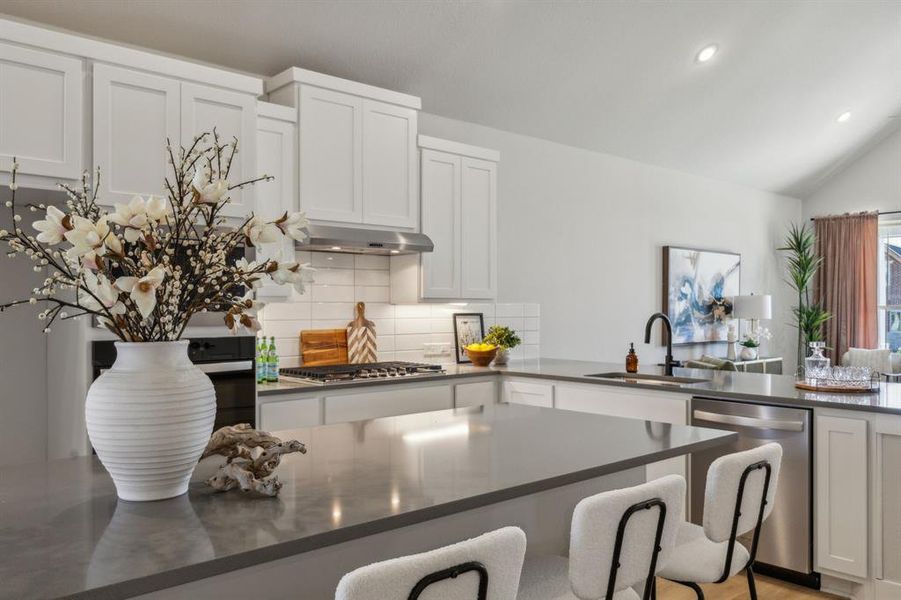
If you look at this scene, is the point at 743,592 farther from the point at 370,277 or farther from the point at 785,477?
the point at 370,277

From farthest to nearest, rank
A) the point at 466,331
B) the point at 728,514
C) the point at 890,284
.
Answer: the point at 890,284, the point at 466,331, the point at 728,514

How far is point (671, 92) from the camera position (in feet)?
18.4

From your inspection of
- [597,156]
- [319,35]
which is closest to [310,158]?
[319,35]

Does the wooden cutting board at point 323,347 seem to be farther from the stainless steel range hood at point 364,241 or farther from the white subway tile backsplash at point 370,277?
the stainless steel range hood at point 364,241

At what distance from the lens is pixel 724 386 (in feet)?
11.7

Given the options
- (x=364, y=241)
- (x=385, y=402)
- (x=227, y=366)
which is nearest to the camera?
(x=227, y=366)

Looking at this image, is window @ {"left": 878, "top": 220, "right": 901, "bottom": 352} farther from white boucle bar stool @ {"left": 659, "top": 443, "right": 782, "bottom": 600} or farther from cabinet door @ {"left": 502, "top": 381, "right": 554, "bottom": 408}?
white boucle bar stool @ {"left": 659, "top": 443, "right": 782, "bottom": 600}

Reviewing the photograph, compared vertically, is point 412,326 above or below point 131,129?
below

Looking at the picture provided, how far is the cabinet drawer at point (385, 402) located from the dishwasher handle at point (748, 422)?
1.44 m

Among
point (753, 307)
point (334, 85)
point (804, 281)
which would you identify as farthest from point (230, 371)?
point (804, 281)

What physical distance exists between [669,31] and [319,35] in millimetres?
2443

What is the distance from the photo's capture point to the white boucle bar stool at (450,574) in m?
1.07

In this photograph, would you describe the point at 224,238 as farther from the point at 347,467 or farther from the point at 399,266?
the point at 399,266

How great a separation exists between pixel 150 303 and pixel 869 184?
8.78 metres
